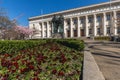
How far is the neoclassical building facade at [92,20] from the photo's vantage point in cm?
5256

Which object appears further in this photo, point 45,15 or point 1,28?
point 45,15

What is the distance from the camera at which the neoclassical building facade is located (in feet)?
172

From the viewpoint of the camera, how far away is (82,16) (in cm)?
6044

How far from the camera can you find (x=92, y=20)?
58750 mm

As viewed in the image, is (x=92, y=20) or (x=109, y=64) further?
(x=92, y=20)

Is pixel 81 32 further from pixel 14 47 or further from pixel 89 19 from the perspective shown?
pixel 14 47

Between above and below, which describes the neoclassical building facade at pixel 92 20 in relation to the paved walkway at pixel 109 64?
above

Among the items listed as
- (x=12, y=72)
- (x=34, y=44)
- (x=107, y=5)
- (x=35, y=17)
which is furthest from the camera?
(x=35, y=17)

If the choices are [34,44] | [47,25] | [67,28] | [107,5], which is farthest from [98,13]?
[34,44]

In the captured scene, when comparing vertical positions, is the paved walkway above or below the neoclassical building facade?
below

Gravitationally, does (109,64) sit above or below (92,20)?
below

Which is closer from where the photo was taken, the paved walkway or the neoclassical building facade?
the paved walkway

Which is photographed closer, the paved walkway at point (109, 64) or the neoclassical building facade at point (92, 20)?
the paved walkway at point (109, 64)

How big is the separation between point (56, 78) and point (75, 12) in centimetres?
5950
